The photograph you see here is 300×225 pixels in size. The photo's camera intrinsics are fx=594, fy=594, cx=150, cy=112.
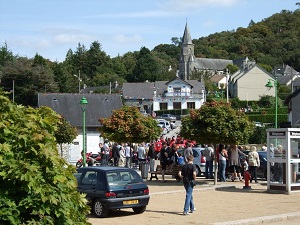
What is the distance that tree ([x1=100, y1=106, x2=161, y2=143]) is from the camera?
30297mm

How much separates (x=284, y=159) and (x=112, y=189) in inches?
319

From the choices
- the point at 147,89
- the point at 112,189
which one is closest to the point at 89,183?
the point at 112,189

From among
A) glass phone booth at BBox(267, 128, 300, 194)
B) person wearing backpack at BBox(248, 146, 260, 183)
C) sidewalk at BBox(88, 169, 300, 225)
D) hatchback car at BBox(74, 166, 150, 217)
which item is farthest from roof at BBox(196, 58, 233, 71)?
hatchback car at BBox(74, 166, 150, 217)

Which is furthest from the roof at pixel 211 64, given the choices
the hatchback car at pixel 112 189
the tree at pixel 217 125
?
the hatchback car at pixel 112 189

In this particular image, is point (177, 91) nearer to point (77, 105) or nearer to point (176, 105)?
point (176, 105)

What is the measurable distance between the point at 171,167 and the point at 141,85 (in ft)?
288

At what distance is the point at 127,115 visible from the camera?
1211 inches

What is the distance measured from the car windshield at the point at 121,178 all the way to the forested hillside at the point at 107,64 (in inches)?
2464

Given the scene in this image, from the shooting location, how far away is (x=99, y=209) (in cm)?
1644

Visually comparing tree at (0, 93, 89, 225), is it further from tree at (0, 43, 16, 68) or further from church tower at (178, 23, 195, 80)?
church tower at (178, 23, 195, 80)

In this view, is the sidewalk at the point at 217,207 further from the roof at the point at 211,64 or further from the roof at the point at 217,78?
the roof at the point at 211,64

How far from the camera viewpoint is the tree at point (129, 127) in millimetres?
30297

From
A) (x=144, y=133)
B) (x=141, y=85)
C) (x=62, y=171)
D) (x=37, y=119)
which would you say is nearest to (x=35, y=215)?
(x=62, y=171)

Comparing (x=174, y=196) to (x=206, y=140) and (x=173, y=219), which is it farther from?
(x=173, y=219)
